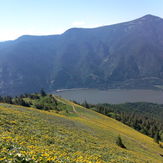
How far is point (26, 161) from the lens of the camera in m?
10.7

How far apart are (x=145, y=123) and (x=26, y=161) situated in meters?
154

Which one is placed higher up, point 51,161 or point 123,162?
point 51,161

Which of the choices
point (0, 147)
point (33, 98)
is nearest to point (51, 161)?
point (0, 147)

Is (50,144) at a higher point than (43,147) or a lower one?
lower

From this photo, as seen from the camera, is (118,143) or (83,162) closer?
(83,162)

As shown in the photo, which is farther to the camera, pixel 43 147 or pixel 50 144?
pixel 50 144

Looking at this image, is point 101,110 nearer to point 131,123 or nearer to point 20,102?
point 131,123

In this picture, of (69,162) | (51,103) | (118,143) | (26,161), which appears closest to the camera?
(26,161)

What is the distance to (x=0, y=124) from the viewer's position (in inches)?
1013

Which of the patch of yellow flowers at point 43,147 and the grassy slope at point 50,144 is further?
the grassy slope at point 50,144

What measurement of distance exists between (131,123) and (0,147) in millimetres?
132820

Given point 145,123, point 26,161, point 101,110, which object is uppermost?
point 26,161

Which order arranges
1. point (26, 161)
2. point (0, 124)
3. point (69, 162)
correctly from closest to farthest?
point (26, 161)
point (69, 162)
point (0, 124)

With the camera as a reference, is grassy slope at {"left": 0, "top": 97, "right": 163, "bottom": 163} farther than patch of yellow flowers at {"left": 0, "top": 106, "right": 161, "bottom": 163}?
Yes
